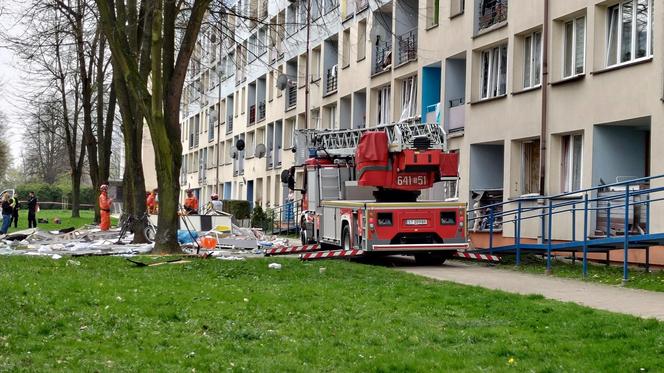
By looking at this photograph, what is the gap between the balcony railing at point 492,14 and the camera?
91.9 feet

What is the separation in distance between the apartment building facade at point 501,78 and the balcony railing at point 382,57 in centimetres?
8

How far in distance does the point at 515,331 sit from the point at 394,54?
2645 cm

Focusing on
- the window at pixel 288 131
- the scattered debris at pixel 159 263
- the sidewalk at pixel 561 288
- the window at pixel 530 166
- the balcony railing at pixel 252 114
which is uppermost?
the balcony railing at pixel 252 114

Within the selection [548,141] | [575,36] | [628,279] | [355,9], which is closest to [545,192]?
[548,141]

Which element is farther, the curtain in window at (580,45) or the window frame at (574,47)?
the curtain in window at (580,45)

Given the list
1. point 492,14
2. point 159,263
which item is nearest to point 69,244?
point 159,263

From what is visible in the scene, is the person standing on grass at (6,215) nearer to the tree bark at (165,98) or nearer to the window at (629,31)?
the tree bark at (165,98)

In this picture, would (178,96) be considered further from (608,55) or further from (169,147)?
(608,55)

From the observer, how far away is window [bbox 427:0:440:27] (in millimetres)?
32309

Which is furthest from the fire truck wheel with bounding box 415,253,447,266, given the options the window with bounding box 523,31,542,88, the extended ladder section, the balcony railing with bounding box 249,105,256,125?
the balcony railing with bounding box 249,105,256,125

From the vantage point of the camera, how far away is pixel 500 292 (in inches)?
566

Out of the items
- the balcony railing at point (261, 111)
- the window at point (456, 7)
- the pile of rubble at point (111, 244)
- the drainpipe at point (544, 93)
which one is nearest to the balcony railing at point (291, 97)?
the balcony railing at point (261, 111)

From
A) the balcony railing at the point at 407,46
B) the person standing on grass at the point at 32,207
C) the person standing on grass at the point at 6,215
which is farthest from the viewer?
the person standing on grass at the point at 32,207

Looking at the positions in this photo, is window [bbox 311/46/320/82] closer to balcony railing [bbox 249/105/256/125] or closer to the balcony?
balcony railing [bbox 249/105/256/125]
